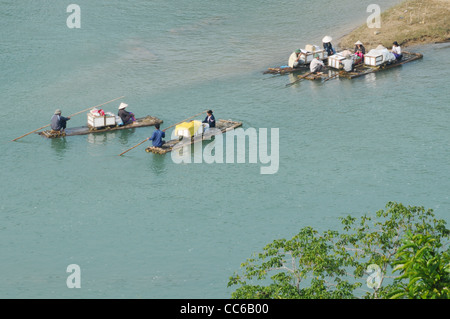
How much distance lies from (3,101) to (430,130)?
17.2m

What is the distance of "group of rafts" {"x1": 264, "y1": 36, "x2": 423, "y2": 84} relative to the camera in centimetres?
3216

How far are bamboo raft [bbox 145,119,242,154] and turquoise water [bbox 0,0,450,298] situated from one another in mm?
333

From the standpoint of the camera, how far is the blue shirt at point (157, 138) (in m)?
24.8

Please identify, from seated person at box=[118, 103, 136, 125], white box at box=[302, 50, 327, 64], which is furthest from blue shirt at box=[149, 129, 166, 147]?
white box at box=[302, 50, 327, 64]

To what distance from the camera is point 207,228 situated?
20.4 m

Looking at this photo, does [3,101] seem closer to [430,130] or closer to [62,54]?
[62,54]

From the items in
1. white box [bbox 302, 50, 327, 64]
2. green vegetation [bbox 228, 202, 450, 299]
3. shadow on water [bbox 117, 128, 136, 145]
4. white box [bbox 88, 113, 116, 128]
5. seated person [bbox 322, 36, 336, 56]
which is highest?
seated person [bbox 322, 36, 336, 56]

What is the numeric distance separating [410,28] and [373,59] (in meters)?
5.59

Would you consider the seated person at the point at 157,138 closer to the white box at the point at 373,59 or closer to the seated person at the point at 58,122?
the seated person at the point at 58,122

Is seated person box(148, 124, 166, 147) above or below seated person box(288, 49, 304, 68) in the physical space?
below

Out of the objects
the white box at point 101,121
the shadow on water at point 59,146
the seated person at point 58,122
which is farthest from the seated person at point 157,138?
the seated person at point 58,122

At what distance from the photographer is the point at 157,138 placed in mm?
24938

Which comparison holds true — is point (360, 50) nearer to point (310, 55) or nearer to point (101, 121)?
point (310, 55)

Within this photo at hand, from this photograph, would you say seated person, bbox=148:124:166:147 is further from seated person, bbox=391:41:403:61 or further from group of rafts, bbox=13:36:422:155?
seated person, bbox=391:41:403:61
